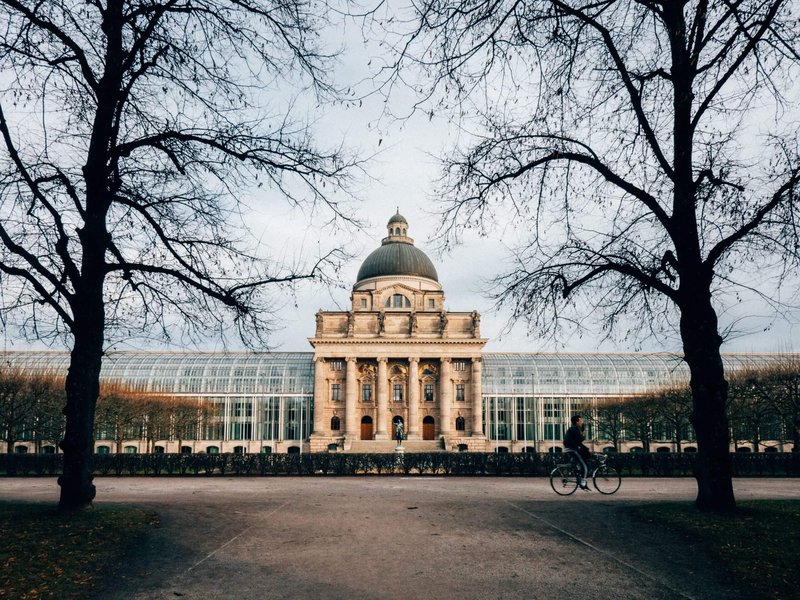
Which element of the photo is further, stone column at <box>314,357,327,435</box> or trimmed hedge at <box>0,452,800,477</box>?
stone column at <box>314,357,327,435</box>

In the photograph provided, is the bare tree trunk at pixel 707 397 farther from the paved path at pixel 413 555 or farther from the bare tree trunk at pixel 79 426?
the bare tree trunk at pixel 79 426

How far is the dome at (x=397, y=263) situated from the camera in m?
93.4

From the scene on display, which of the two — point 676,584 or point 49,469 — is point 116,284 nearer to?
point 676,584

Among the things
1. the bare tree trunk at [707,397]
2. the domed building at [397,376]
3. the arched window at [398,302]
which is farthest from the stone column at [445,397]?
the bare tree trunk at [707,397]

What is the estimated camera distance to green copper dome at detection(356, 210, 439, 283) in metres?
93.4

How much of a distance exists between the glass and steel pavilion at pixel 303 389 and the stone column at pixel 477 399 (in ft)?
9.80

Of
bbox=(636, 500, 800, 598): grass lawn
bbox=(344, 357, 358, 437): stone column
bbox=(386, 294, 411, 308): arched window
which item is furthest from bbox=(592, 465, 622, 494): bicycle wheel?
bbox=(386, 294, 411, 308): arched window

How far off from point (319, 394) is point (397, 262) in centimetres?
2356

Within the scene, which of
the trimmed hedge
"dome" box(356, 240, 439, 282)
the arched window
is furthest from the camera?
"dome" box(356, 240, 439, 282)

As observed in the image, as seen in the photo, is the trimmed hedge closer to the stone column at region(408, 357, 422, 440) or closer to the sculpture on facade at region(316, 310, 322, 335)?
the stone column at region(408, 357, 422, 440)

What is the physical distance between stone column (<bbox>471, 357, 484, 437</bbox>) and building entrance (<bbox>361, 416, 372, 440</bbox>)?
43.8ft

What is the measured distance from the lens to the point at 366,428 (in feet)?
274

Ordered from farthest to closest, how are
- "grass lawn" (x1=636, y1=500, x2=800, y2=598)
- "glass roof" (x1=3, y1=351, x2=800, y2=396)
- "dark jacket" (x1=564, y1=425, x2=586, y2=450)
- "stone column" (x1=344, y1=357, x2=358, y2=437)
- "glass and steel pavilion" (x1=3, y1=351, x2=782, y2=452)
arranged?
"glass roof" (x1=3, y1=351, x2=800, y2=396) < "glass and steel pavilion" (x1=3, y1=351, x2=782, y2=452) < "stone column" (x1=344, y1=357, x2=358, y2=437) < "dark jacket" (x1=564, y1=425, x2=586, y2=450) < "grass lawn" (x1=636, y1=500, x2=800, y2=598)

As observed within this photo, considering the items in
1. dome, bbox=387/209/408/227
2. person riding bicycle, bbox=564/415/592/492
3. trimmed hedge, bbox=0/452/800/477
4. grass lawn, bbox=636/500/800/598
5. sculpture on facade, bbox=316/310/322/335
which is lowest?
trimmed hedge, bbox=0/452/800/477
